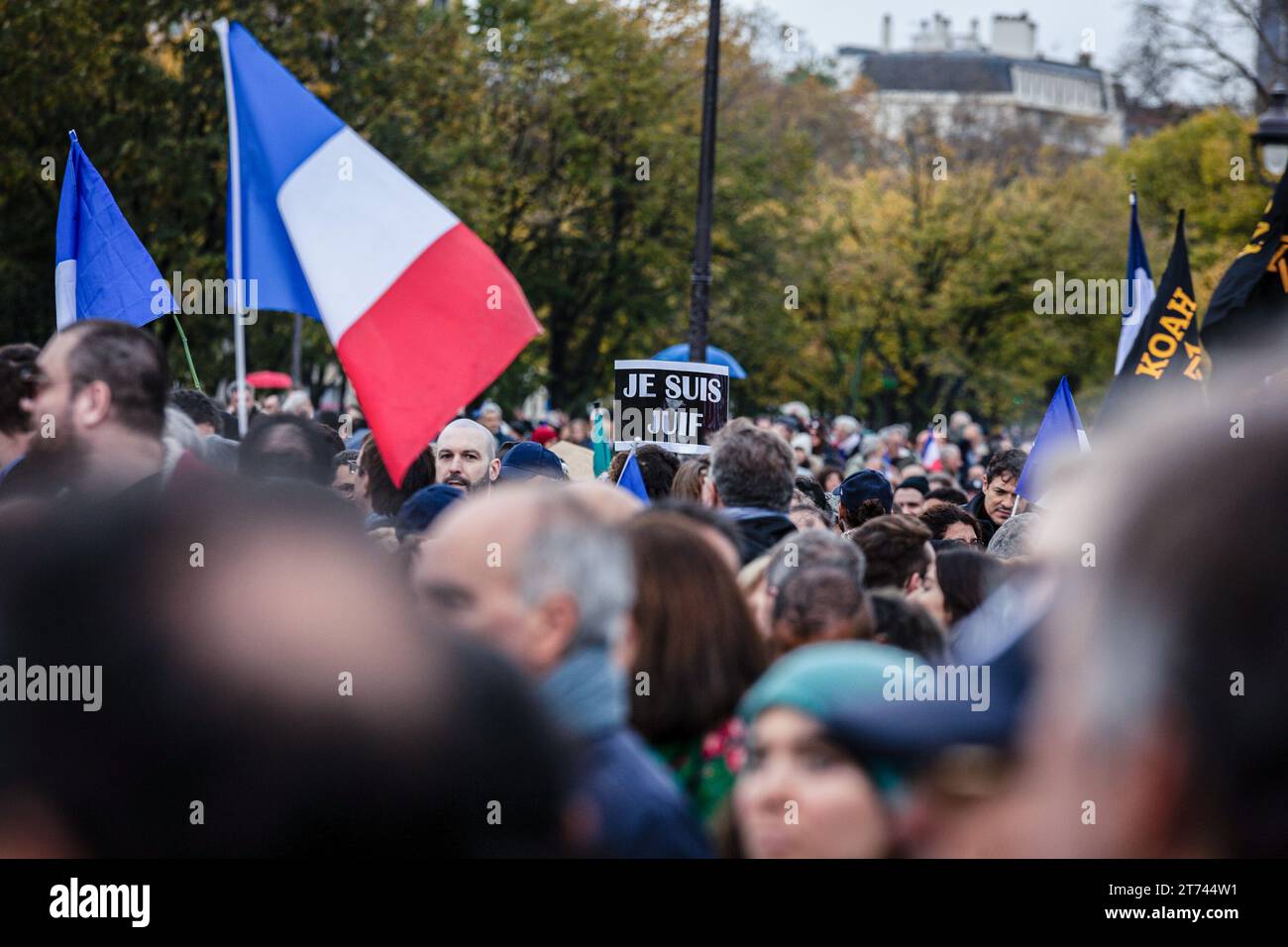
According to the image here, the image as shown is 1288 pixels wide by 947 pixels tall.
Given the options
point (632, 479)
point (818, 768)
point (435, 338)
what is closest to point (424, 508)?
point (435, 338)

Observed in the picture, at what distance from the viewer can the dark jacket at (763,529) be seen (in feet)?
18.0

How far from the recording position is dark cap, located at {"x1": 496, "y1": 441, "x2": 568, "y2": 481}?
792 cm

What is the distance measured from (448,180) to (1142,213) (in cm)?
2673

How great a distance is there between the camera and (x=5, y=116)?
2220 centimetres

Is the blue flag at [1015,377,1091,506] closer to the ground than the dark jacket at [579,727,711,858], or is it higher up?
higher up

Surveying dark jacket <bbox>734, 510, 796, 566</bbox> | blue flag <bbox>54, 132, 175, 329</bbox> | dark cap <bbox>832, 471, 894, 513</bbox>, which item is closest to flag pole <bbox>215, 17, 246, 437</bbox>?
blue flag <bbox>54, 132, 175, 329</bbox>

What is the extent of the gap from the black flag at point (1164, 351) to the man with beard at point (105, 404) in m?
6.03

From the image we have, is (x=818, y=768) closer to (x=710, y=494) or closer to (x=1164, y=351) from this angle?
(x=710, y=494)

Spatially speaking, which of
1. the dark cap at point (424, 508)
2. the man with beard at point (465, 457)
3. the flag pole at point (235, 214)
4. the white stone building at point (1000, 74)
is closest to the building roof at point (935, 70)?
the white stone building at point (1000, 74)

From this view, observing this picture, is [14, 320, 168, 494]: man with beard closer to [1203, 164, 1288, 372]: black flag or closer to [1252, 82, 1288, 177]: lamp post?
[1203, 164, 1288, 372]: black flag

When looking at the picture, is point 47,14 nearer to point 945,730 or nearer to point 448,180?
point 448,180

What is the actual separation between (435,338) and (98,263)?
3.00 m

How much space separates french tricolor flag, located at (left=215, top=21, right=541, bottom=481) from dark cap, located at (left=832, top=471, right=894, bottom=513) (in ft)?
10.5
